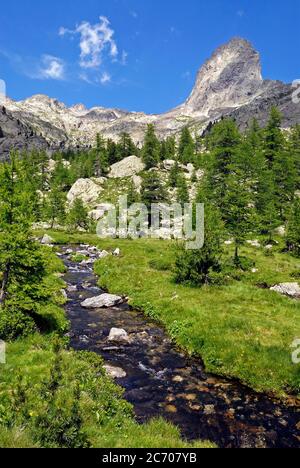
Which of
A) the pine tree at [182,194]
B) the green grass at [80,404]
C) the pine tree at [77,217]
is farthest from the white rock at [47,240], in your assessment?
the green grass at [80,404]

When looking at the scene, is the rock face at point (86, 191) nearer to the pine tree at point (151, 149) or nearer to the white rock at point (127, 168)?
the white rock at point (127, 168)

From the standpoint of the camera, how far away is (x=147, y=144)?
349ft

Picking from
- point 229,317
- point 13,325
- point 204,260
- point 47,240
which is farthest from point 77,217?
point 13,325

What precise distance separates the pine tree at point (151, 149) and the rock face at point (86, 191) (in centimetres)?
1579

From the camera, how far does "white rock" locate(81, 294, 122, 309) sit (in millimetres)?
28359

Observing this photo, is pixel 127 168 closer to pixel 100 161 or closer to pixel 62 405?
pixel 100 161

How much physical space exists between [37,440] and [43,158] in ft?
435

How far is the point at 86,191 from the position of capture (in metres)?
106

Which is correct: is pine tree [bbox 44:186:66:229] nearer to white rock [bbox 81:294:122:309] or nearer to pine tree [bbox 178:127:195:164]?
pine tree [bbox 178:127:195:164]

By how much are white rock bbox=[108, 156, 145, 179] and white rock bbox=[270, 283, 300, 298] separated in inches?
3097

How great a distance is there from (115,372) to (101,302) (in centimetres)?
1095

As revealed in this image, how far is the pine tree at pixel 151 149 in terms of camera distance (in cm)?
10544

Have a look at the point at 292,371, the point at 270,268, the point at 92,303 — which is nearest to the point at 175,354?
the point at 292,371

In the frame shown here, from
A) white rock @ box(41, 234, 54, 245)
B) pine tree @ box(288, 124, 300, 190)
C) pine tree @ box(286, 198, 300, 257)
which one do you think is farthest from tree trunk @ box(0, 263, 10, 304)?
pine tree @ box(288, 124, 300, 190)
